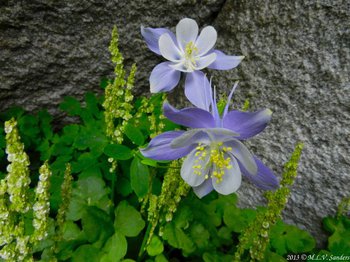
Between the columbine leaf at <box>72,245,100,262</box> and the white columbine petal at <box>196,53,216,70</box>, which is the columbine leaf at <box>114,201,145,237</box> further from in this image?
the white columbine petal at <box>196,53,216,70</box>

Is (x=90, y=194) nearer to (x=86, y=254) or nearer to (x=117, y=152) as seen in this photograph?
(x=86, y=254)

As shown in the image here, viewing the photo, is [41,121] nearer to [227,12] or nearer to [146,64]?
[146,64]

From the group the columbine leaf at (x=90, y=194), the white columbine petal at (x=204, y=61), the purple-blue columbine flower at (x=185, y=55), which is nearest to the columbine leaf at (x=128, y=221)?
the columbine leaf at (x=90, y=194)

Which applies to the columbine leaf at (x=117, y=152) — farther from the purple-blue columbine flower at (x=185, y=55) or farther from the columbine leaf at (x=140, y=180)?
the purple-blue columbine flower at (x=185, y=55)

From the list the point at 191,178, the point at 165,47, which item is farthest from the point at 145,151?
the point at 165,47

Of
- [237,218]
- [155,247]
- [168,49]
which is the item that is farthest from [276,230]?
[168,49]

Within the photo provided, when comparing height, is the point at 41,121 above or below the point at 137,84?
below

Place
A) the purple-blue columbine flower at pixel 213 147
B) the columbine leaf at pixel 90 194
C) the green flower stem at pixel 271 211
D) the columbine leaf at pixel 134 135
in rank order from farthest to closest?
the columbine leaf at pixel 90 194
the columbine leaf at pixel 134 135
the green flower stem at pixel 271 211
the purple-blue columbine flower at pixel 213 147
